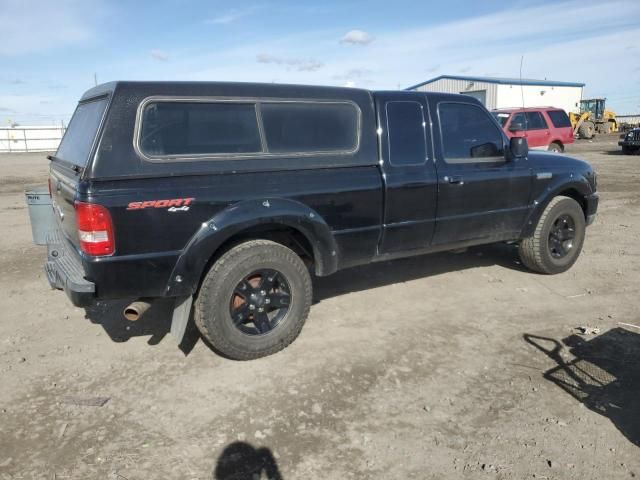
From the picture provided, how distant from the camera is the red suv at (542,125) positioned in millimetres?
15992

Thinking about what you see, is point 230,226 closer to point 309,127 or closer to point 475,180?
point 309,127

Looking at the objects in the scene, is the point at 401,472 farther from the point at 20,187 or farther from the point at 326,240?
the point at 20,187

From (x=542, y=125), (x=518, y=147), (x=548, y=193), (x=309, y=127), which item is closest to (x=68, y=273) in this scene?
(x=309, y=127)

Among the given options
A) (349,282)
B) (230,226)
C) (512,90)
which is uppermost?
(512,90)

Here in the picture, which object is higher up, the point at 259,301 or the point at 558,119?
the point at 558,119

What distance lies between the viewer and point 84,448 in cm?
287

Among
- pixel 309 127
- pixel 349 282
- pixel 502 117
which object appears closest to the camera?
pixel 309 127

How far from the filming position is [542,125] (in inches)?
650

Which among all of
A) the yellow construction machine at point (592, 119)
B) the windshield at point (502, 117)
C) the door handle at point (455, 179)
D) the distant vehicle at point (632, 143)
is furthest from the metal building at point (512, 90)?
the door handle at point (455, 179)

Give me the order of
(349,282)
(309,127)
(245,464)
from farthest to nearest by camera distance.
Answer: (349,282) → (309,127) → (245,464)

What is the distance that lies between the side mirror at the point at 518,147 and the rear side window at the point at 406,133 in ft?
3.73

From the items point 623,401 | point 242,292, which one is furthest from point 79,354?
point 623,401

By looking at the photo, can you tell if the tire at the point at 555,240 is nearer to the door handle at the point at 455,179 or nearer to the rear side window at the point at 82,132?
the door handle at the point at 455,179

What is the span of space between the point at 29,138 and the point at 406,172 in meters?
41.8
